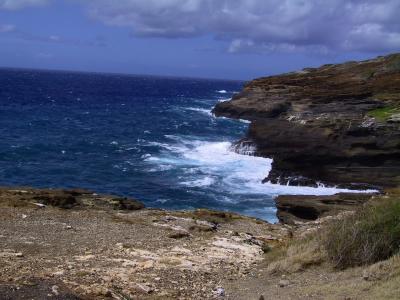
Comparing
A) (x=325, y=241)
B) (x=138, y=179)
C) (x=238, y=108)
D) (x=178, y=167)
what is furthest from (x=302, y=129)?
(x=325, y=241)

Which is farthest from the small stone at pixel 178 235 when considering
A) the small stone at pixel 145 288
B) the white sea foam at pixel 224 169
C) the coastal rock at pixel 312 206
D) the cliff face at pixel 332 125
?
the cliff face at pixel 332 125

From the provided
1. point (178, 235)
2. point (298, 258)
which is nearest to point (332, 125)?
point (178, 235)

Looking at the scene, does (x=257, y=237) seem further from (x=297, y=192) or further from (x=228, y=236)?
(x=297, y=192)

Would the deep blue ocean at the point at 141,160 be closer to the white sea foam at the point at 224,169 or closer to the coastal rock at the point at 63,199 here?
the white sea foam at the point at 224,169

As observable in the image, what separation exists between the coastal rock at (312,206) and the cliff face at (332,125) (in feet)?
28.8

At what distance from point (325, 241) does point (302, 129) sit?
3483cm

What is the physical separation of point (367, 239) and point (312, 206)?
14.7 metres

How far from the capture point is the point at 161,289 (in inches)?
441

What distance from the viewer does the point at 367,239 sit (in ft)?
39.1

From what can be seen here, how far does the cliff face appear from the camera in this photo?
1492 inches

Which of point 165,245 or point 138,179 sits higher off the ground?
point 165,245

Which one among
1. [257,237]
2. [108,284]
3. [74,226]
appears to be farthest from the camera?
[257,237]

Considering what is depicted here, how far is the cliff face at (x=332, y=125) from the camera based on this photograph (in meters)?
37.9

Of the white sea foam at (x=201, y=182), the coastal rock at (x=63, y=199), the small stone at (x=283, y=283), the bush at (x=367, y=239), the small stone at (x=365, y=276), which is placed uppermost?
the bush at (x=367, y=239)
